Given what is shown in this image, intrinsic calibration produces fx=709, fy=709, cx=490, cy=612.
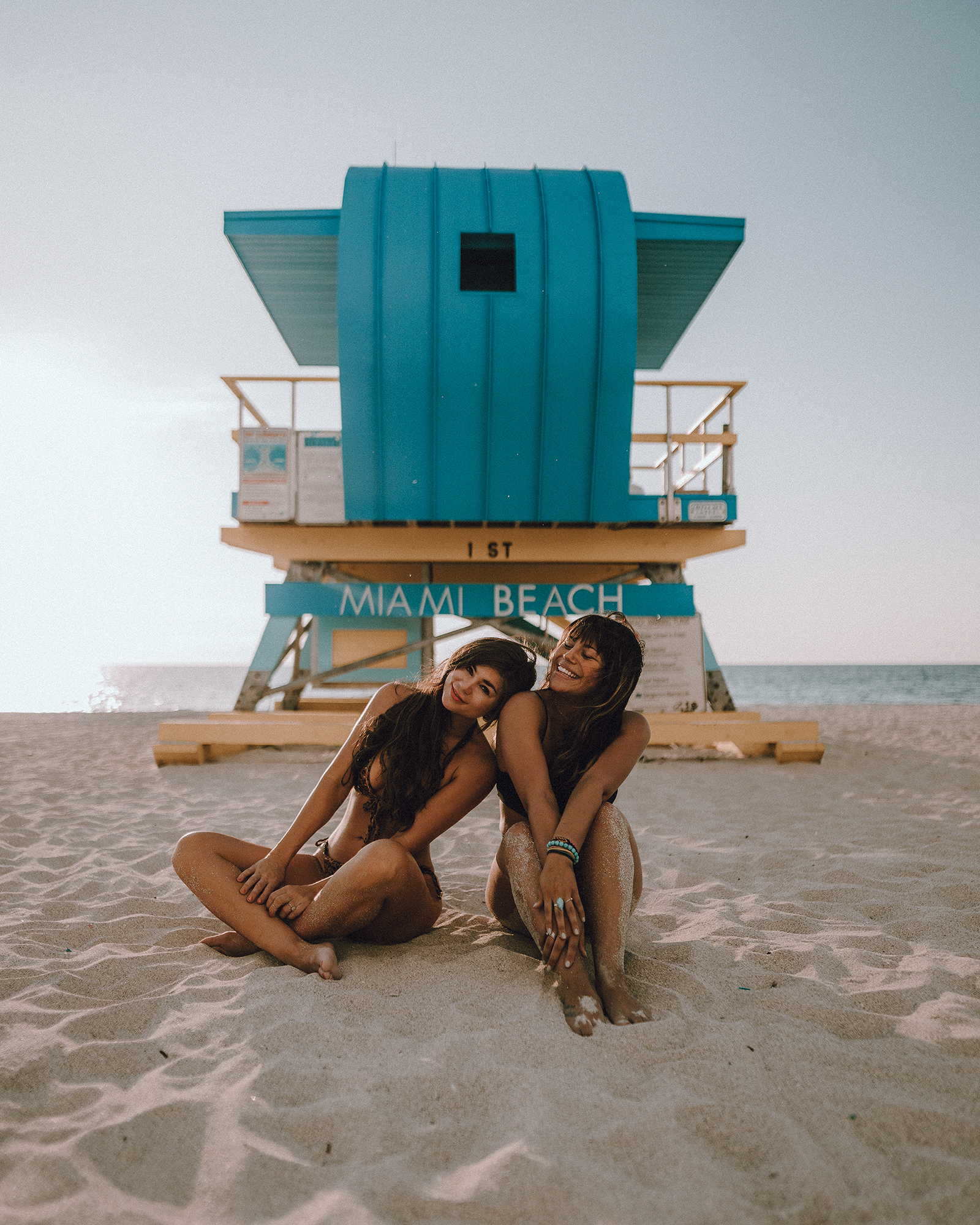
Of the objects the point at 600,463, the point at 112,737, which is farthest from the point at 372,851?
the point at 112,737

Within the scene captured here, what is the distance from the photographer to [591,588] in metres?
8.02

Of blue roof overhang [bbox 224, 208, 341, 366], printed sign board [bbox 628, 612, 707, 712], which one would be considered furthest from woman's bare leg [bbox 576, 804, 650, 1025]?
blue roof overhang [bbox 224, 208, 341, 366]

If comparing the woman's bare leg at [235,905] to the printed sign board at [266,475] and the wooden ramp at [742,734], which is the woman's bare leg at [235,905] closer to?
the wooden ramp at [742,734]

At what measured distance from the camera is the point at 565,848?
2395mm

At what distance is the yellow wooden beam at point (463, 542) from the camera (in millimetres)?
8242

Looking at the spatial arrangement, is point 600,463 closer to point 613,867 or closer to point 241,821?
point 241,821

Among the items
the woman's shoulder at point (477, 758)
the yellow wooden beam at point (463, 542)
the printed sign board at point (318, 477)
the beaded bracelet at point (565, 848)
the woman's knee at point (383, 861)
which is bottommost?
the woman's knee at point (383, 861)

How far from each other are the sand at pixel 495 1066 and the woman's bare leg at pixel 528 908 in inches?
2.9

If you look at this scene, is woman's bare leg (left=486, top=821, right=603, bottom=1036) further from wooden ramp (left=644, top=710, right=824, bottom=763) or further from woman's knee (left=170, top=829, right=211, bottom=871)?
wooden ramp (left=644, top=710, right=824, bottom=763)

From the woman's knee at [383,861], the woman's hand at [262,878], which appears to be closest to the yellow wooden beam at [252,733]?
the woman's hand at [262,878]

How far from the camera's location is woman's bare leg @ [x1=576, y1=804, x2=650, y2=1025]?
2.28m

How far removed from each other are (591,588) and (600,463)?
1446 mm

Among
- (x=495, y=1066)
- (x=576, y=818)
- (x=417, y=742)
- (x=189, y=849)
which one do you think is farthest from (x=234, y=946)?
(x=576, y=818)

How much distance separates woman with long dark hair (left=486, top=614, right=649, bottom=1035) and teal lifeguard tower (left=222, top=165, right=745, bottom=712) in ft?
15.5
